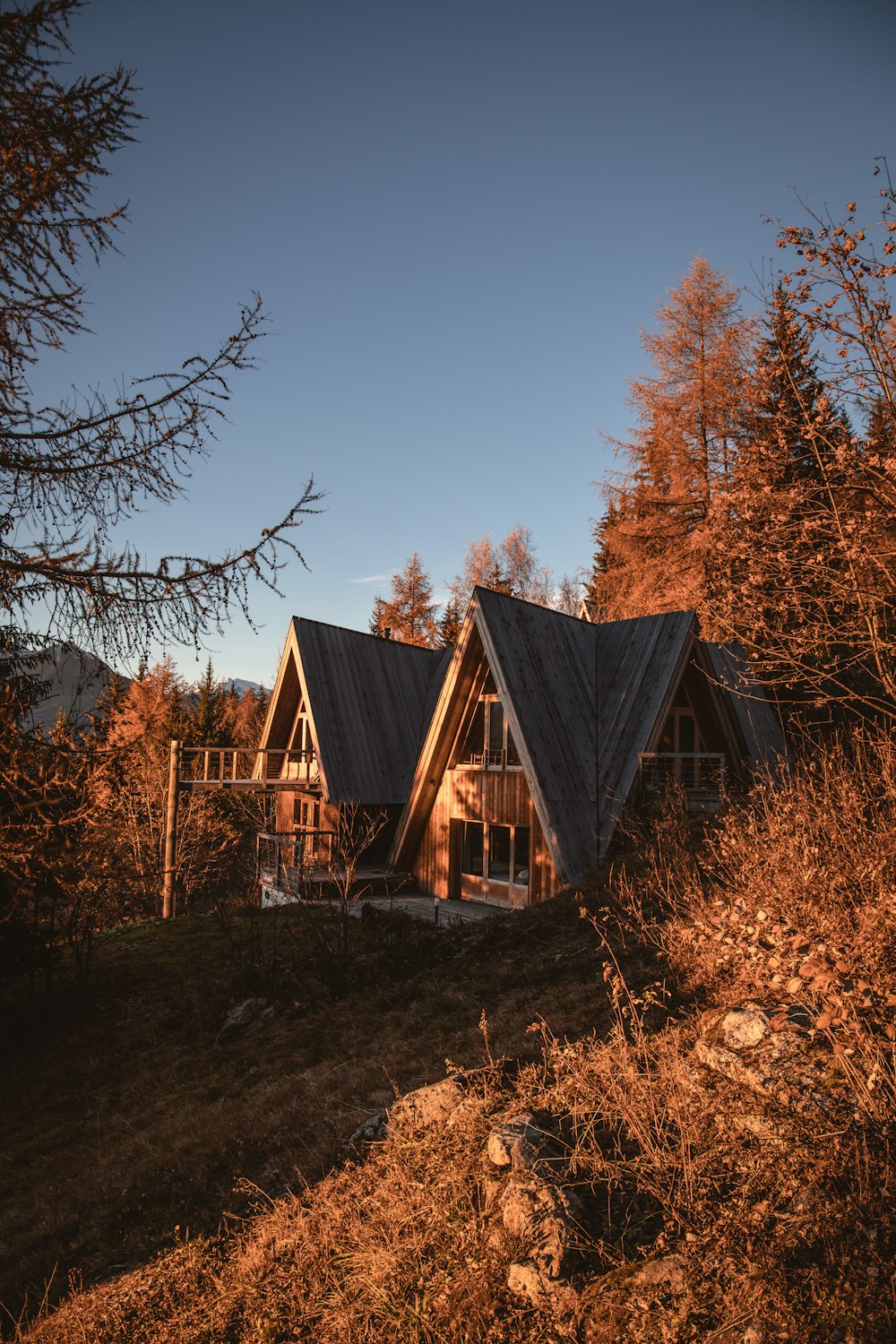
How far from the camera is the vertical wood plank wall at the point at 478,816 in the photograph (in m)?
13.7

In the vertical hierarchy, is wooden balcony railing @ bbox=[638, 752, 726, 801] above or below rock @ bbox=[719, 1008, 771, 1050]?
above

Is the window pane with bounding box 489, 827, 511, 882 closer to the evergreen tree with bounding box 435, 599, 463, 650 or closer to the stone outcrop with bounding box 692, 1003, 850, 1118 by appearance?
the stone outcrop with bounding box 692, 1003, 850, 1118

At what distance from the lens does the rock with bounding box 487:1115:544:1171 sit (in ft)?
13.0

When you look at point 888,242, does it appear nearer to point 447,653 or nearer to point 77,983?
point 77,983

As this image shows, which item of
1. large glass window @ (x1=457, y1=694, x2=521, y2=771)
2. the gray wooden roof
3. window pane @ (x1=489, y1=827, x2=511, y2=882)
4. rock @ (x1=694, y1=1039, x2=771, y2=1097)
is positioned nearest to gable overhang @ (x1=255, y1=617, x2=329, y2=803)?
large glass window @ (x1=457, y1=694, x2=521, y2=771)

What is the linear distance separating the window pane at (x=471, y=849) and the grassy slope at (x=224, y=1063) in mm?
4186

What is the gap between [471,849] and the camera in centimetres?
1612

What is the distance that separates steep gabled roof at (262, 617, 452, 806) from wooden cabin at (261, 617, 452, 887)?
0.09 ft


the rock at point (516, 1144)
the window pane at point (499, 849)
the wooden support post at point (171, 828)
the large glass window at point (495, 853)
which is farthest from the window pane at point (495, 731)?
the rock at point (516, 1144)

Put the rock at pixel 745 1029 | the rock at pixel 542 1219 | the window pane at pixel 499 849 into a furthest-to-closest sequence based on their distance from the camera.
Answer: the window pane at pixel 499 849 < the rock at pixel 745 1029 < the rock at pixel 542 1219

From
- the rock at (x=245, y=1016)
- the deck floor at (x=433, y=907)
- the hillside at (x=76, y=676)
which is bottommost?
the rock at (x=245, y=1016)

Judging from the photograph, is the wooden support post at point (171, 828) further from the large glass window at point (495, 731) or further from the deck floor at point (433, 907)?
the large glass window at point (495, 731)

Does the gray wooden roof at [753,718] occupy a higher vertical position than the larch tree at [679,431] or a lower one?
lower

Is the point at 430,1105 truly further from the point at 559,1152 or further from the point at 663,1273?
the point at 663,1273
